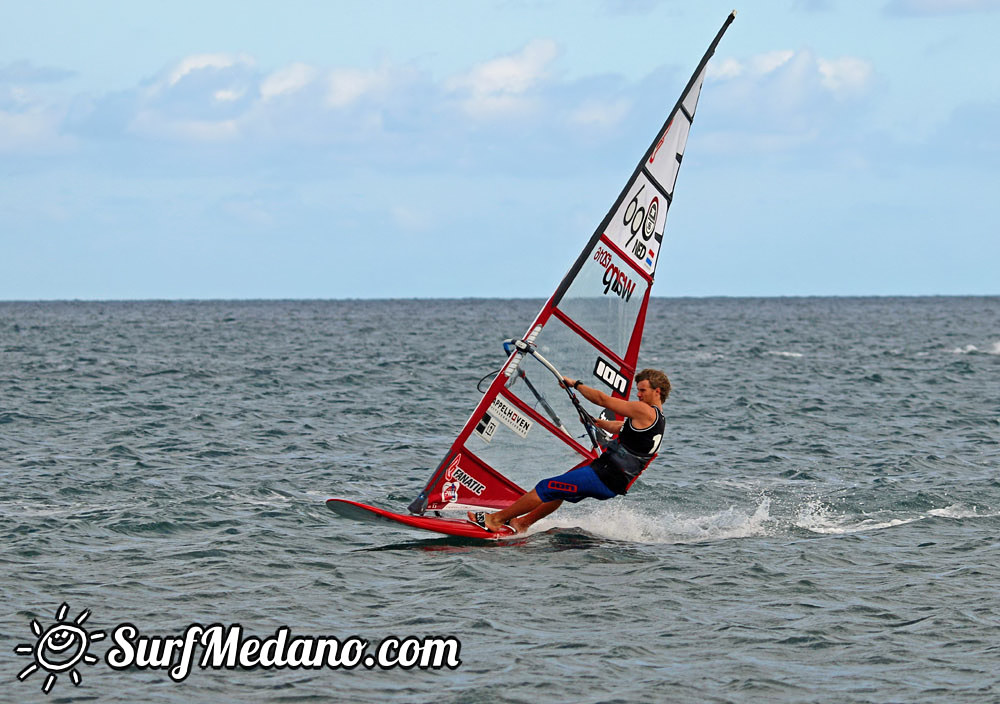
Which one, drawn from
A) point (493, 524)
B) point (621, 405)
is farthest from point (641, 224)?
point (493, 524)

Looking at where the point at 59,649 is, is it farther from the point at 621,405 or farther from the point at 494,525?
the point at 621,405

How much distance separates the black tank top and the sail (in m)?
0.65

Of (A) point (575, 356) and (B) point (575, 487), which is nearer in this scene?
(B) point (575, 487)

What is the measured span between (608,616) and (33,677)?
13.8 feet

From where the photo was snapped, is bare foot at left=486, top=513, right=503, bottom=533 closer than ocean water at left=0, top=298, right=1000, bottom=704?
No

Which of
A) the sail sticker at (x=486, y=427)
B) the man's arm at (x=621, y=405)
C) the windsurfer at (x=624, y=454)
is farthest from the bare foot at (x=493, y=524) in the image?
the man's arm at (x=621, y=405)

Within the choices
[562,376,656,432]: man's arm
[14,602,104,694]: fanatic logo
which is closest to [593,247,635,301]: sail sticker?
[562,376,656,432]: man's arm

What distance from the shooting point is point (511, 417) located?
1185 cm

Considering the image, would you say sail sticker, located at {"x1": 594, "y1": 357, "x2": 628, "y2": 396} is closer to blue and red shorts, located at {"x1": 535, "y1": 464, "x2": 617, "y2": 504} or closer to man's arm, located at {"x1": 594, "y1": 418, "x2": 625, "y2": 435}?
man's arm, located at {"x1": 594, "y1": 418, "x2": 625, "y2": 435}

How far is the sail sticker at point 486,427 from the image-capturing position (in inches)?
464

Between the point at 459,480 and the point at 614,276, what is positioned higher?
the point at 614,276

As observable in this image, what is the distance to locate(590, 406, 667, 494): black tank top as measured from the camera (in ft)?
36.2

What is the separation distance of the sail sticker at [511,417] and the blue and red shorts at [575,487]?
686 mm

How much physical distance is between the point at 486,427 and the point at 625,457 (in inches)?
59.5
